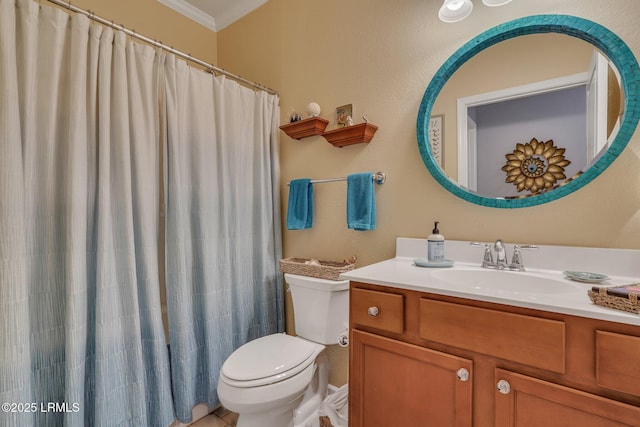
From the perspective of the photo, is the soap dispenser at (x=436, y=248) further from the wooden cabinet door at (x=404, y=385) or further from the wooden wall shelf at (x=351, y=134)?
the wooden wall shelf at (x=351, y=134)

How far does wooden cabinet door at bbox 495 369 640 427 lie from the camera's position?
2.33ft

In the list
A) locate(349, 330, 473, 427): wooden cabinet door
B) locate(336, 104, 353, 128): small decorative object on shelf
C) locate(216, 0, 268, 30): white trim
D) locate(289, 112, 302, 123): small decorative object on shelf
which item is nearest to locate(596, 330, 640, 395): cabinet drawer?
locate(349, 330, 473, 427): wooden cabinet door

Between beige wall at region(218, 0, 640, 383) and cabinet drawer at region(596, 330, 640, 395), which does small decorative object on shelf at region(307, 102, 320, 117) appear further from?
cabinet drawer at region(596, 330, 640, 395)

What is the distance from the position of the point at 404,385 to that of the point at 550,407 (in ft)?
1.31

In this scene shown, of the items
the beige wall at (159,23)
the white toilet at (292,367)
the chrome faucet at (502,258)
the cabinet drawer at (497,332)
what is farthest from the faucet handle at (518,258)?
the beige wall at (159,23)

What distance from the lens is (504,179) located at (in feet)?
4.20

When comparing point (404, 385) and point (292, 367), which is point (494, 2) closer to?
point (404, 385)

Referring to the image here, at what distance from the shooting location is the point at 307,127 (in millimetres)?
1813

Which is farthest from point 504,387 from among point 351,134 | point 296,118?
point 296,118

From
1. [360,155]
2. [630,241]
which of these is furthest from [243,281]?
[630,241]

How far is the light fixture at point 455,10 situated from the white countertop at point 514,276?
3.29ft

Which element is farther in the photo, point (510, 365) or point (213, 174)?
point (213, 174)

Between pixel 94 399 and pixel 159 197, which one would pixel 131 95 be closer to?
pixel 159 197

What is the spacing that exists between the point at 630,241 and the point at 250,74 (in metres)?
2.36
